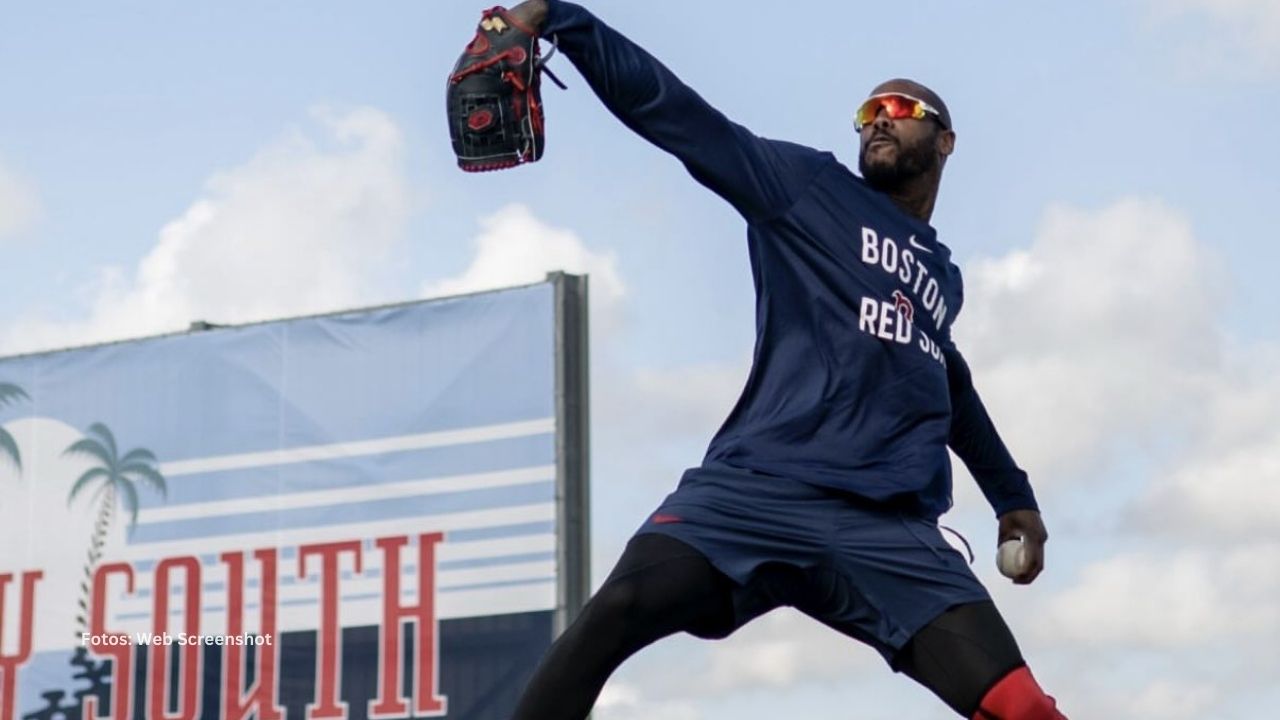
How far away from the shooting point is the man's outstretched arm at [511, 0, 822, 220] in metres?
5.25

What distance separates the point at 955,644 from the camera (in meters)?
5.31

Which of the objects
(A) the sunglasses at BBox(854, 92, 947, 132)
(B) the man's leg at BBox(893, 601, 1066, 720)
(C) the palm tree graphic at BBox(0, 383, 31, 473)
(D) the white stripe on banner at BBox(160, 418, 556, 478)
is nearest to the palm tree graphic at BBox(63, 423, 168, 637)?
(D) the white stripe on banner at BBox(160, 418, 556, 478)

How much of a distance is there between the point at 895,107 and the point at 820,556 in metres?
1.30

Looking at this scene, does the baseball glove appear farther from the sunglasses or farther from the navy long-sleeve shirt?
the sunglasses

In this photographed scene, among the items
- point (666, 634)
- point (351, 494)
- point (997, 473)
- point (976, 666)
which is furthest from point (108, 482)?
point (976, 666)

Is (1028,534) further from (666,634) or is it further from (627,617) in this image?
(627,617)

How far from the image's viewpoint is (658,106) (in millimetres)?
5297

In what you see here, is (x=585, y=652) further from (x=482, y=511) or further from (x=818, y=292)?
(x=482, y=511)

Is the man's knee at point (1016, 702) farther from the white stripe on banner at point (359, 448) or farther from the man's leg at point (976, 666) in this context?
the white stripe on banner at point (359, 448)

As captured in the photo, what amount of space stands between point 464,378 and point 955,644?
9334 mm

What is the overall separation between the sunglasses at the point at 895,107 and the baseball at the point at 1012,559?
120 centimetres

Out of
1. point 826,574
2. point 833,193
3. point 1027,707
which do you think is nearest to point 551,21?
point 833,193

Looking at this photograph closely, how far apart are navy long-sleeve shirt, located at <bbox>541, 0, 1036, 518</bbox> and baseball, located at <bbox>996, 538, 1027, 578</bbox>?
0.55 m

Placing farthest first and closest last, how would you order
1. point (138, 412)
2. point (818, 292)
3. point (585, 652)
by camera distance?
point (138, 412)
point (818, 292)
point (585, 652)
